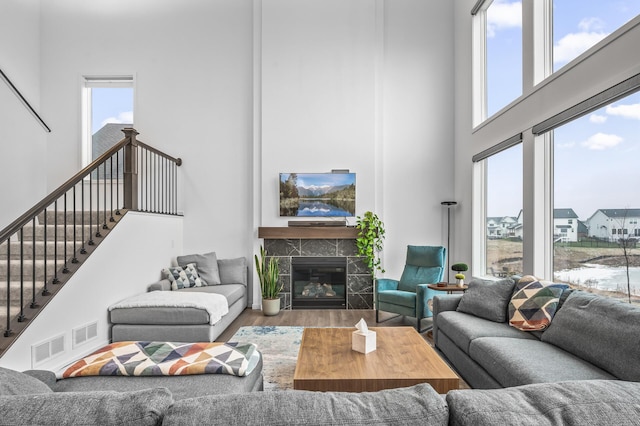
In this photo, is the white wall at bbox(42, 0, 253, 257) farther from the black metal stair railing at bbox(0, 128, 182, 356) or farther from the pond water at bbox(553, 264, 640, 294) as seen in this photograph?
the pond water at bbox(553, 264, 640, 294)

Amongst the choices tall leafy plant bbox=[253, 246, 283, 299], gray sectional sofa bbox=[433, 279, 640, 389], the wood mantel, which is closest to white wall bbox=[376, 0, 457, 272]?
the wood mantel

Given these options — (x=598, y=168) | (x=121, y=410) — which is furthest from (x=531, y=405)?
(x=598, y=168)

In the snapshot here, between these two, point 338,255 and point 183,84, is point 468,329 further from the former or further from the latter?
point 183,84

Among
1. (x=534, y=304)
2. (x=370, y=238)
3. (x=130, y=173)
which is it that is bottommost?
(x=534, y=304)

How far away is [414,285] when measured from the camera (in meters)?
4.99

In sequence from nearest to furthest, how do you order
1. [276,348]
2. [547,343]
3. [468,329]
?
[547,343] → [468,329] → [276,348]

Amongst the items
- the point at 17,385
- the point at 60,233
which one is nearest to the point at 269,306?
the point at 60,233

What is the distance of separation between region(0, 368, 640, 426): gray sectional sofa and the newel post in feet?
13.0

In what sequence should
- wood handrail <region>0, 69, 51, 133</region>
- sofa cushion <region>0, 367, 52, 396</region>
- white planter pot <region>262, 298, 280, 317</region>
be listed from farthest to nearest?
white planter pot <region>262, 298, 280, 317</region>
wood handrail <region>0, 69, 51, 133</region>
sofa cushion <region>0, 367, 52, 396</region>

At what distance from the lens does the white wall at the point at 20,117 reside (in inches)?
184

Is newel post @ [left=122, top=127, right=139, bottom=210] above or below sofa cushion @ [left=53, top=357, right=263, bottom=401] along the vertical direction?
above

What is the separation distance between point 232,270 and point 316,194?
64.4 inches

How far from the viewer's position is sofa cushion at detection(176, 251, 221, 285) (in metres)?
5.32

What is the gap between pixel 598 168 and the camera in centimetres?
313
